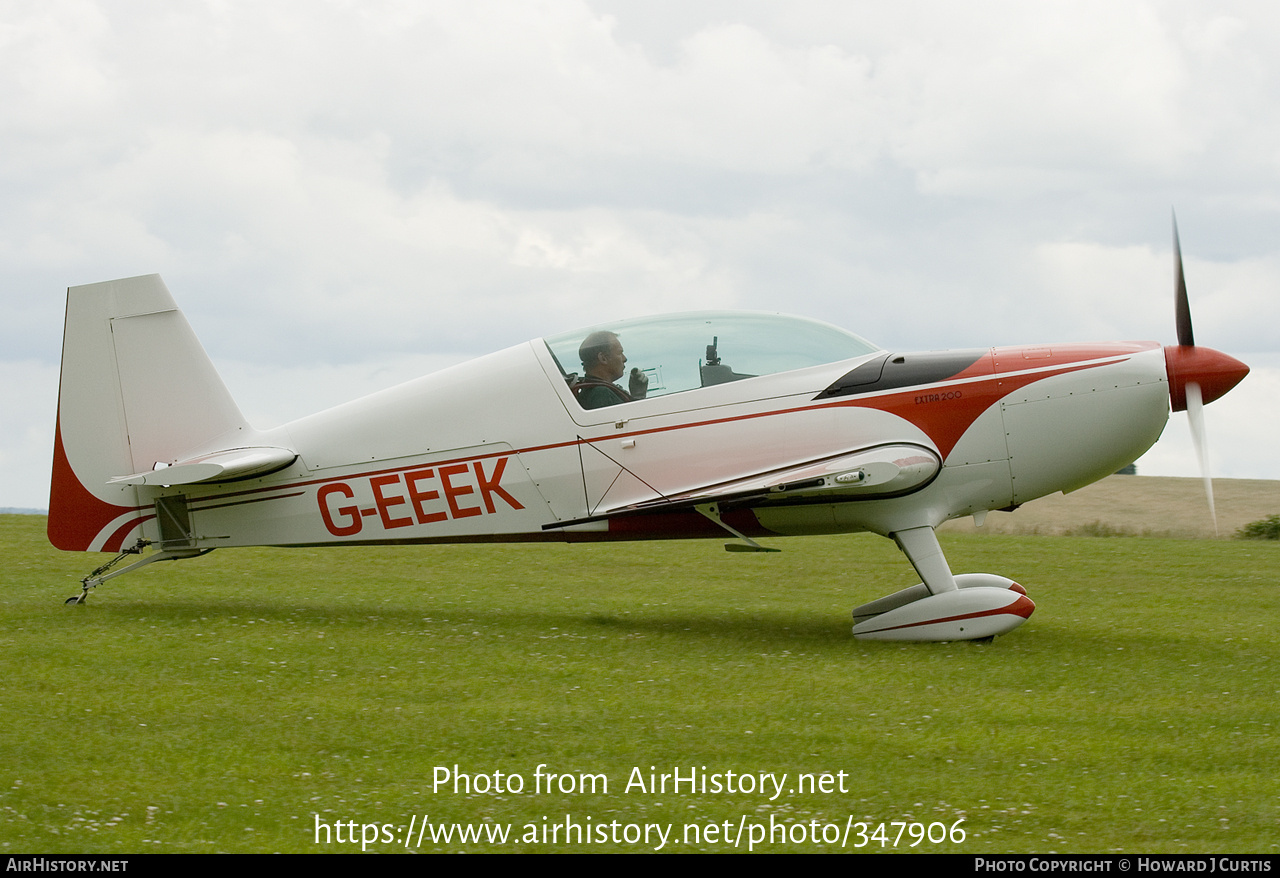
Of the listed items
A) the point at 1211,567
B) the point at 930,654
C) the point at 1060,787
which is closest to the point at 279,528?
the point at 930,654

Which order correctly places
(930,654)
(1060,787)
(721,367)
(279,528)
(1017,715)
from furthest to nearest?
1. (279,528)
2. (721,367)
3. (930,654)
4. (1017,715)
5. (1060,787)

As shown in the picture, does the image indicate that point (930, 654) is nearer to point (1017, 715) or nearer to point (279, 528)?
point (1017, 715)

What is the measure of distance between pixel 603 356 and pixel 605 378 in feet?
0.67

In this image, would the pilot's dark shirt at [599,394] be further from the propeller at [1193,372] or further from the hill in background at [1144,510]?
the hill in background at [1144,510]

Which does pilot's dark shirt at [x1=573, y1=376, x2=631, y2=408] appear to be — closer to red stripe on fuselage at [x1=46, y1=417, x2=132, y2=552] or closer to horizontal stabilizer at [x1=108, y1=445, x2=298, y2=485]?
horizontal stabilizer at [x1=108, y1=445, x2=298, y2=485]

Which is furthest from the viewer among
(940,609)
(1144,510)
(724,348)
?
(1144,510)

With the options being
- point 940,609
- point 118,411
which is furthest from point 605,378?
point 118,411

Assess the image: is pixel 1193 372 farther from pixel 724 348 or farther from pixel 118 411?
pixel 118 411

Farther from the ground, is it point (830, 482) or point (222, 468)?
point (222, 468)

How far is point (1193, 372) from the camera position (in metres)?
10.2
